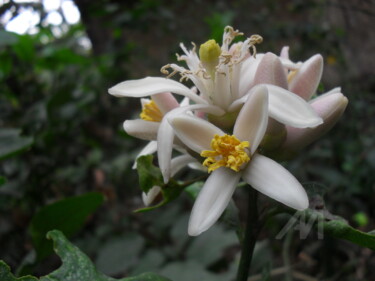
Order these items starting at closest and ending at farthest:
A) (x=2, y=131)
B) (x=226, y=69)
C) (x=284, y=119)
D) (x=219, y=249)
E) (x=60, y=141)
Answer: (x=284, y=119) → (x=226, y=69) → (x=2, y=131) → (x=219, y=249) → (x=60, y=141)

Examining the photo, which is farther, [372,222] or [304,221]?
[372,222]

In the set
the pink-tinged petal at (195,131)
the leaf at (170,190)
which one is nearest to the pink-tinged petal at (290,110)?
the pink-tinged petal at (195,131)

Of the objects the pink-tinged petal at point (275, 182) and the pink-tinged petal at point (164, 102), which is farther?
the pink-tinged petal at point (164, 102)

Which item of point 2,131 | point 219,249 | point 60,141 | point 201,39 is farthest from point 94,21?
point 219,249

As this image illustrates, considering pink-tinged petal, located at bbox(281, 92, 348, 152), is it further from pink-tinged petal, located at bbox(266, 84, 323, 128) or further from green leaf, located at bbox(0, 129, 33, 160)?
green leaf, located at bbox(0, 129, 33, 160)

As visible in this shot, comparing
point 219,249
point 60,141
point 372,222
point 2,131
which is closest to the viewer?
point 2,131

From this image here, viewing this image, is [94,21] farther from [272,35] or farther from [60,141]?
[272,35]

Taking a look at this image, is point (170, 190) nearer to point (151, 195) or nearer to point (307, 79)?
point (151, 195)

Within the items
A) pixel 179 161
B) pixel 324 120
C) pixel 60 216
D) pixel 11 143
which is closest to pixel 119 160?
pixel 11 143

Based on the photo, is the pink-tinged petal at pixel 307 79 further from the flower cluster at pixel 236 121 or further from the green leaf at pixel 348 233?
the green leaf at pixel 348 233
